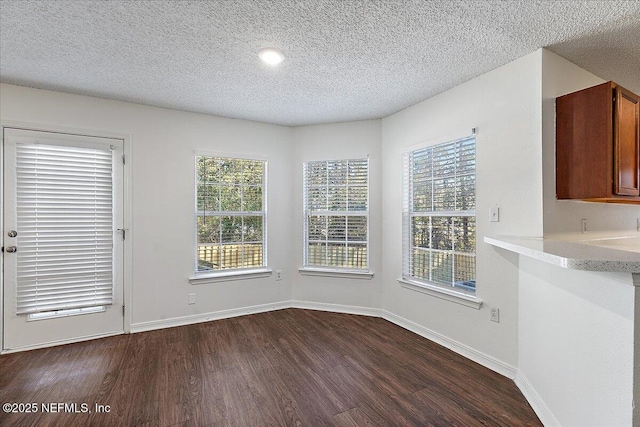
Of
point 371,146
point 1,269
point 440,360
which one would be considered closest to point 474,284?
point 440,360

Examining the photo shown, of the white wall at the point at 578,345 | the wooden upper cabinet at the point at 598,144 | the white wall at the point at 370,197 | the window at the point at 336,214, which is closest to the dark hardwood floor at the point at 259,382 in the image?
the white wall at the point at 578,345

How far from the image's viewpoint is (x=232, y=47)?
2184mm

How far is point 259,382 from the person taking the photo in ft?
7.54

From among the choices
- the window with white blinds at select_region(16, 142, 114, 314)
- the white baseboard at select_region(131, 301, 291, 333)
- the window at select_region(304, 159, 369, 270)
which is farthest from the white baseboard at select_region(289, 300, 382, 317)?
the window with white blinds at select_region(16, 142, 114, 314)

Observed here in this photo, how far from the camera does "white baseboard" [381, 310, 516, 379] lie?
243 centimetres

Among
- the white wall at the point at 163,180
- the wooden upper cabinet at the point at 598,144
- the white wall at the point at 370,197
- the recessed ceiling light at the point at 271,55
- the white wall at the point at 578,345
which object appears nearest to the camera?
the white wall at the point at 578,345

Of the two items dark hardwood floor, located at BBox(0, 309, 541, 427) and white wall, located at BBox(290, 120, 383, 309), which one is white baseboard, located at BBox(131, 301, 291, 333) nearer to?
dark hardwood floor, located at BBox(0, 309, 541, 427)

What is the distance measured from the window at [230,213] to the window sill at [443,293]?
6.13ft

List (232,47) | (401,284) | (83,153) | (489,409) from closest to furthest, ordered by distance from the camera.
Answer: (489,409)
(232,47)
(83,153)
(401,284)

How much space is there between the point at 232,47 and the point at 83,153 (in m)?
2.07

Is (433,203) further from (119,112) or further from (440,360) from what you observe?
(119,112)

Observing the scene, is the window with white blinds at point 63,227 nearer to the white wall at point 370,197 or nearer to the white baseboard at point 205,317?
the white baseboard at point 205,317

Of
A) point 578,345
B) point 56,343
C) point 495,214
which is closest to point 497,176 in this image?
point 495,214

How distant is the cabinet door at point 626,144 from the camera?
6.77 ft
